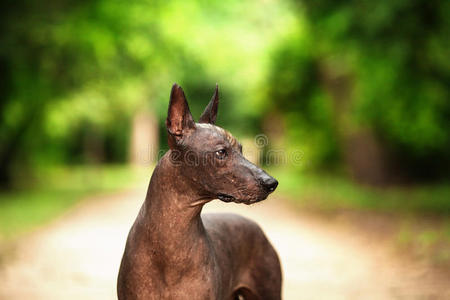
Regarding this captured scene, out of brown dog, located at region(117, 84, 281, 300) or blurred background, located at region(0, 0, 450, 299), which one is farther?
blurred background, located at region(0, 0, 450, 299)

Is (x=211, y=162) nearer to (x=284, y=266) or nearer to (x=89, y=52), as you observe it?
(x=284, y=266)

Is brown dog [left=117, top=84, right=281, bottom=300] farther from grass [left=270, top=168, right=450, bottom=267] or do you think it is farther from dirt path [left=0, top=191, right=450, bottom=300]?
grass [left=270, top=168, right=450, bottom=267]

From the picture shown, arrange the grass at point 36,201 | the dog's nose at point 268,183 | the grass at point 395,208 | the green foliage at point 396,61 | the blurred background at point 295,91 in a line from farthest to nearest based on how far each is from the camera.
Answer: the grass at point 36,201 → the blurred background at point 295,91 → the green foliage at point 396,61 → the grass at point 395,208 → the dog's nose at point 268,183

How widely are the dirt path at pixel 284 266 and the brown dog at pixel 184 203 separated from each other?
3.90 metres

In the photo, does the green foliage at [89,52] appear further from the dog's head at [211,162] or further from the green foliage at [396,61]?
the dog's head at [211,162]

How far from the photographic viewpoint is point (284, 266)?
8492 mm

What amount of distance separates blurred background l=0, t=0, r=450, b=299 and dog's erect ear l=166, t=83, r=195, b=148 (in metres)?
2.49

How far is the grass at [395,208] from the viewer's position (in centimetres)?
930

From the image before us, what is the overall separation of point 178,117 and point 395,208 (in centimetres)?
1176

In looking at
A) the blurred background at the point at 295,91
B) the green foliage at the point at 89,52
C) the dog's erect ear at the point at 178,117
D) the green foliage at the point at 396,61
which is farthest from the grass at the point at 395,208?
the green foliage at the point at 89,52

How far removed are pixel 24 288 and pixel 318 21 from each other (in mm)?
8386

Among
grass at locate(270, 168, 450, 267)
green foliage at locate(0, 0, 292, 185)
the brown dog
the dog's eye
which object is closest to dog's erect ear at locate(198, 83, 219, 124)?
the brown dog

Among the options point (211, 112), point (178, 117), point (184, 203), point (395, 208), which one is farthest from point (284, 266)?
point (395, 208)

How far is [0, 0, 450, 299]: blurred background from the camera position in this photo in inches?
408
